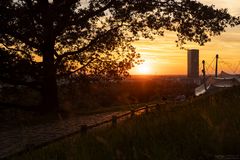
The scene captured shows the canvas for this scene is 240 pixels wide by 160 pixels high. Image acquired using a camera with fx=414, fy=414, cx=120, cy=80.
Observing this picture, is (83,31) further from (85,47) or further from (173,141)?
(173,141)

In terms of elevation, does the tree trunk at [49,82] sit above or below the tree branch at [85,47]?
below

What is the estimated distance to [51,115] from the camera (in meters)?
28.5

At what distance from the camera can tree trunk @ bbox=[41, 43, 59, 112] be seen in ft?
88.5

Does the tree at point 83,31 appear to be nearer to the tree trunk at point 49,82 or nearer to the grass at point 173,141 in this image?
the tree trunk at point 49,82

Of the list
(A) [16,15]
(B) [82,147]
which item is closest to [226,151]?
(B) [82,147]

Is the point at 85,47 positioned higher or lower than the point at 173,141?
higher

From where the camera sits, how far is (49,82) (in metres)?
28.7

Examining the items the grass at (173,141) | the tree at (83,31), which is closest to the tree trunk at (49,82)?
the tree at (83,31)

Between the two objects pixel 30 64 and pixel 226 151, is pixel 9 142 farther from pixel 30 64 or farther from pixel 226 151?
pixel 226 151

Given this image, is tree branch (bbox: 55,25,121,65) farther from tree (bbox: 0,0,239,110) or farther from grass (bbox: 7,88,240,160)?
grass (bbox: 7,88,240,160)

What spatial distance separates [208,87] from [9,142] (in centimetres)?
Answer: 5499

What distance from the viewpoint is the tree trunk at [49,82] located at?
27.0 meters

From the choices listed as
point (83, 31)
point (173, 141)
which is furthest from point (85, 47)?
point (173, 141)

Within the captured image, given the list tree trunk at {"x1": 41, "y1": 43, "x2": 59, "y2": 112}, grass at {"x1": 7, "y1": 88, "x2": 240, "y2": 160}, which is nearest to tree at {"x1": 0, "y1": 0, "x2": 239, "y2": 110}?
tree trunk at {"x1": 41, "y1": 43, "x2": 59, "y2": 112}
